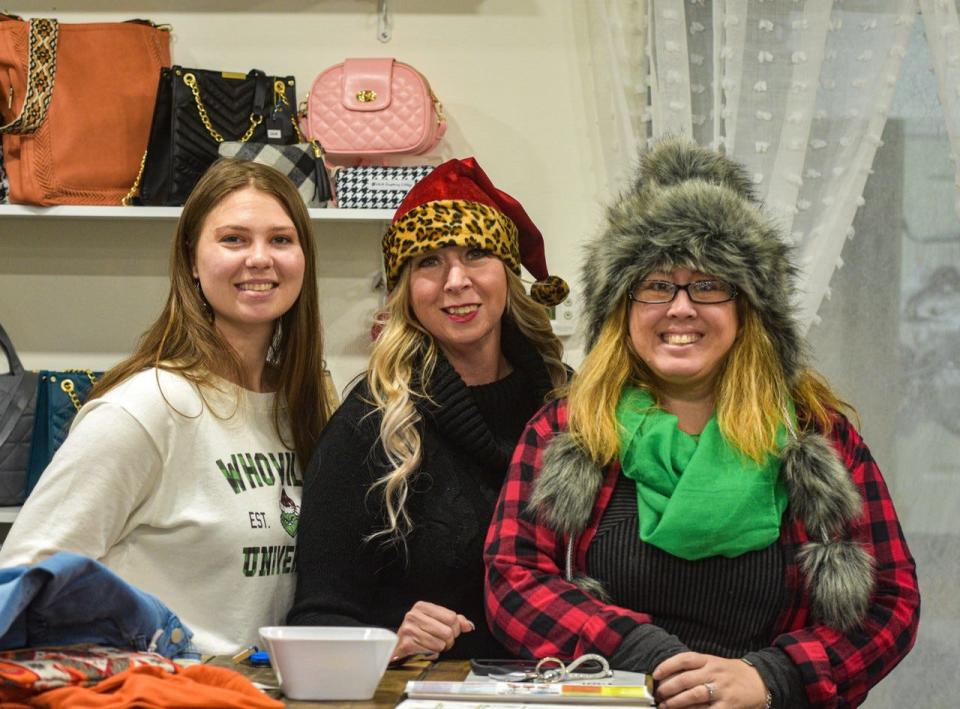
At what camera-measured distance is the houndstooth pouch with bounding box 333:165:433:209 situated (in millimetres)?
3016

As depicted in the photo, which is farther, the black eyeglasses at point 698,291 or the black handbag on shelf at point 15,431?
the black handbag on shelf at point 15,431

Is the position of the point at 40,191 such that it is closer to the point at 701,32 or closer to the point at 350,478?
the point at 350,478

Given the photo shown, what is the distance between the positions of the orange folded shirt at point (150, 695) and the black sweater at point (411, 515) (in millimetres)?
785

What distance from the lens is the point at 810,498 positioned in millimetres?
1789

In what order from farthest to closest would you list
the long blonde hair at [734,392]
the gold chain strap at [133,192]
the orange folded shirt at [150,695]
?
the gold chain strap at [133,192], the long blonde hair at [734,392], the orange folded shirt at [150,695]

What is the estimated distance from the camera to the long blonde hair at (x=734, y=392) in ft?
6.06

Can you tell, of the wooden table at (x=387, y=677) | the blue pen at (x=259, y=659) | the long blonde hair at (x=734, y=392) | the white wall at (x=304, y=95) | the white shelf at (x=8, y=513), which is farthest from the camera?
the white wall at (x=304, y=95)

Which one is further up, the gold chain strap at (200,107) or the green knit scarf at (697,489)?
the gold chain strap at (200,107)

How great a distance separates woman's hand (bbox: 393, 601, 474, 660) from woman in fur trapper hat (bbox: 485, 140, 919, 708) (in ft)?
0.42

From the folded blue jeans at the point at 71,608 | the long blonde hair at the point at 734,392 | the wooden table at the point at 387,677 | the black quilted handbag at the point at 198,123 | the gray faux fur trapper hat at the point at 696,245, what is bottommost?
the wooden table at the point at 387,677

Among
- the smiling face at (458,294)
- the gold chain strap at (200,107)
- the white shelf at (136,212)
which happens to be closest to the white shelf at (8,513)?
the white shelf at (136,212)

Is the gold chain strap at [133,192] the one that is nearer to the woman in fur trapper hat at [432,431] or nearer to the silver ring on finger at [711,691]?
the woman in fur trapper hat at [432,431]

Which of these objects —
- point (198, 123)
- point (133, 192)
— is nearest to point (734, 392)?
point (198, 123)

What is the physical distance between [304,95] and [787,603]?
2098mm
